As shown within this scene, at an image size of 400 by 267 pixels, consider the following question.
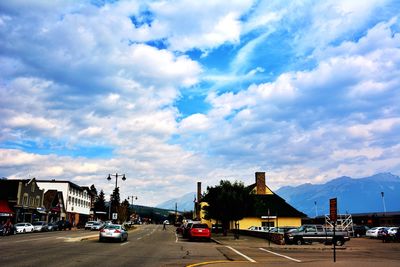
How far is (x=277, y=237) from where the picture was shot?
1404 inches

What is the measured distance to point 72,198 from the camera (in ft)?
329

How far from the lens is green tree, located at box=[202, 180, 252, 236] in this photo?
148ft

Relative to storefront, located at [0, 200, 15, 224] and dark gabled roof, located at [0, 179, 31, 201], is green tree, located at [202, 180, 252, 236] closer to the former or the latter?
storefront, located at [0, 200, 15, 224]

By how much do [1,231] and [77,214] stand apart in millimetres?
64472

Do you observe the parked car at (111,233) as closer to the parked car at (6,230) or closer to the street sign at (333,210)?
the parked car at (6,230)

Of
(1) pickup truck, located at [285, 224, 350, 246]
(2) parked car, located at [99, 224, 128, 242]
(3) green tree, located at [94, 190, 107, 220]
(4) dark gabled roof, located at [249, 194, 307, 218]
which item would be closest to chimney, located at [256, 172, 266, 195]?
(4) dark gabled roof, located at [249, 194, 307, 218]

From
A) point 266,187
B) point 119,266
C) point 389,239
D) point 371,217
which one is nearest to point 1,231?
point 119,266

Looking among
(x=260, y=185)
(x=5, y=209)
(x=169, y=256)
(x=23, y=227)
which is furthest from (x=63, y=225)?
(x=169, y=256)

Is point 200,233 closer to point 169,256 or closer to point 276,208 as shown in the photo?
point 169,256

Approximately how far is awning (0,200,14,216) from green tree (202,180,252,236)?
31301mm

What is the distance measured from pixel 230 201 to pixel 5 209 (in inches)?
1398

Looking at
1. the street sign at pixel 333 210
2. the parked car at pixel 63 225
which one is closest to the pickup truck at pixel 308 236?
the street sign at pixel 333 210

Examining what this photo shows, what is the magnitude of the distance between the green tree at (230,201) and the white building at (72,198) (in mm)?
57832

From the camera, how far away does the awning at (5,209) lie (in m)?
59.5
